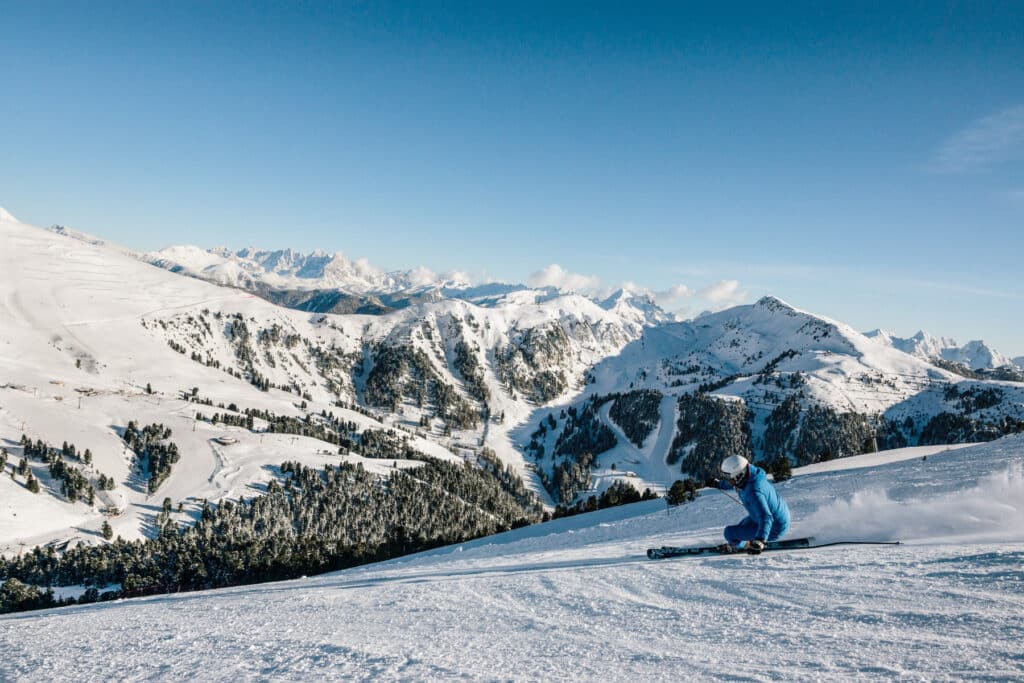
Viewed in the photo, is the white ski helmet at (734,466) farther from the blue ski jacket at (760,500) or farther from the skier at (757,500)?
the blue ski jacket at (760,500)

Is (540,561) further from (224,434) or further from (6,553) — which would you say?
(224,434)

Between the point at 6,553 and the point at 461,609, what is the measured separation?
148399 mm

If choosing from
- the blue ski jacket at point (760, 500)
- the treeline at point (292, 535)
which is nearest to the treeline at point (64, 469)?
the treeline at point (292, 535)

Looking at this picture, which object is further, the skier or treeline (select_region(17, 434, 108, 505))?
treeline (select_region(17, 434, 108, 505))

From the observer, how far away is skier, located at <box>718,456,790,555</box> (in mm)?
15156

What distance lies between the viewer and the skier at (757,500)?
49.7ft

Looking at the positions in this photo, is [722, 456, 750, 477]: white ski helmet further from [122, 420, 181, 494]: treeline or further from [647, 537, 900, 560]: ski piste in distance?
[122, 420, 181, 494]: treeline

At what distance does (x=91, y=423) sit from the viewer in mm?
173625

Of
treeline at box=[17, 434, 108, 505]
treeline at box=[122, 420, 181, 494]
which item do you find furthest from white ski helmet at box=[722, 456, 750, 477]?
treeline at box=[122, 420, 181, 494]

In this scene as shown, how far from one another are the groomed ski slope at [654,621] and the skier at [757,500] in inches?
30.3

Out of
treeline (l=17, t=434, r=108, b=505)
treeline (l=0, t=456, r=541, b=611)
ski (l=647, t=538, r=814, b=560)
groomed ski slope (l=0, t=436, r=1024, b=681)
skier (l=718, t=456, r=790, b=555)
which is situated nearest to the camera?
groomed ski slope (l=0, t=436, r=1024, b=681)

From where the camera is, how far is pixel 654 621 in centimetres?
1137

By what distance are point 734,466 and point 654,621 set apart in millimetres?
5695

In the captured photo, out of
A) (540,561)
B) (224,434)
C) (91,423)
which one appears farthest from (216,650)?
(91,423)
